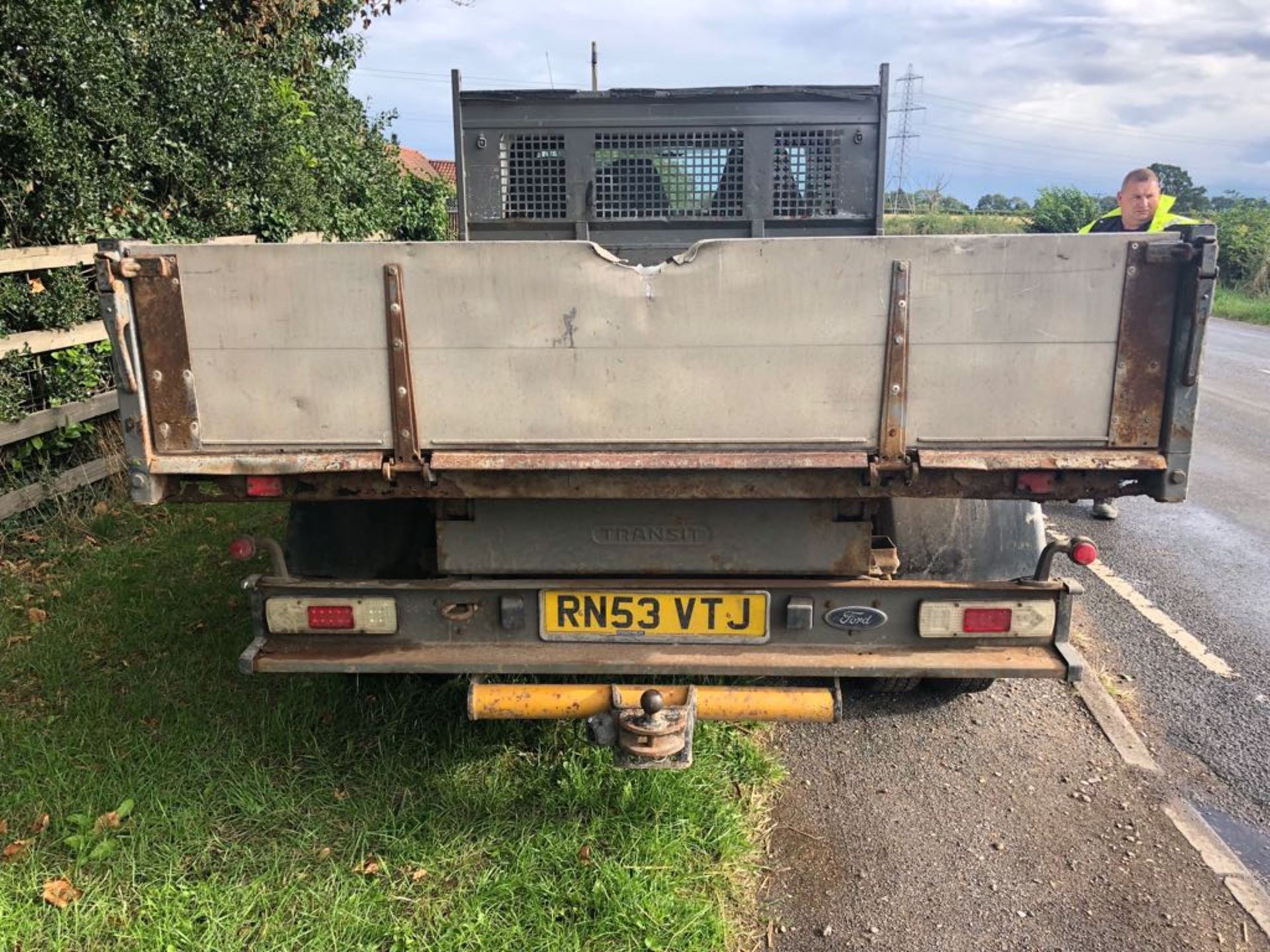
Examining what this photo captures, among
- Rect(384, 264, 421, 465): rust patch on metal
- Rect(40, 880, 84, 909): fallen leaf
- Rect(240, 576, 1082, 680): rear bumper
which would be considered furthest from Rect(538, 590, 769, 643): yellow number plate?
Rect(40, 880, 84, 909): fallen leaf

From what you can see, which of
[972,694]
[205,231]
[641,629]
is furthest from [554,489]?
[205,231]

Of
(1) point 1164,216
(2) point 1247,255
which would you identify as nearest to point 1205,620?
(1) point 1164,216

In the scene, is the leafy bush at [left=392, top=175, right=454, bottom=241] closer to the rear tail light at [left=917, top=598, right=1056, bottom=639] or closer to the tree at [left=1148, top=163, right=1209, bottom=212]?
the rear tail light at [left=917, top=598, right=1056, bottom=639]

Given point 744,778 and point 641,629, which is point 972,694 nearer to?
point 744,778

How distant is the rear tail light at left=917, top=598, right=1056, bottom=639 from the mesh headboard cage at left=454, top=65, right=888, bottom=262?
2.66 meters

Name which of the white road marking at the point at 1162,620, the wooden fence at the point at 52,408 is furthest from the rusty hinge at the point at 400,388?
the wooden fence at the point at 52,408

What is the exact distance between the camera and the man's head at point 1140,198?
19.4ft

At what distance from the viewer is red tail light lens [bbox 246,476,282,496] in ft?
9.33

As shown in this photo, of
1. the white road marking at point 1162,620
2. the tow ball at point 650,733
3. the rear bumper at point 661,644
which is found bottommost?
the white road marking at point 1162,620

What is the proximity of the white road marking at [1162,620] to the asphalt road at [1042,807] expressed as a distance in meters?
0.03

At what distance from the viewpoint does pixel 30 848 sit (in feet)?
10.2

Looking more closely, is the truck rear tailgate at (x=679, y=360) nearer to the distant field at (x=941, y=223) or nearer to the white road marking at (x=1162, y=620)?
the white road marking at (x=1162, y=620)

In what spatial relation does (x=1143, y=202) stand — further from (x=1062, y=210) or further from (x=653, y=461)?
(x=1062, y=210)

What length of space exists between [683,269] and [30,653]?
364cm
